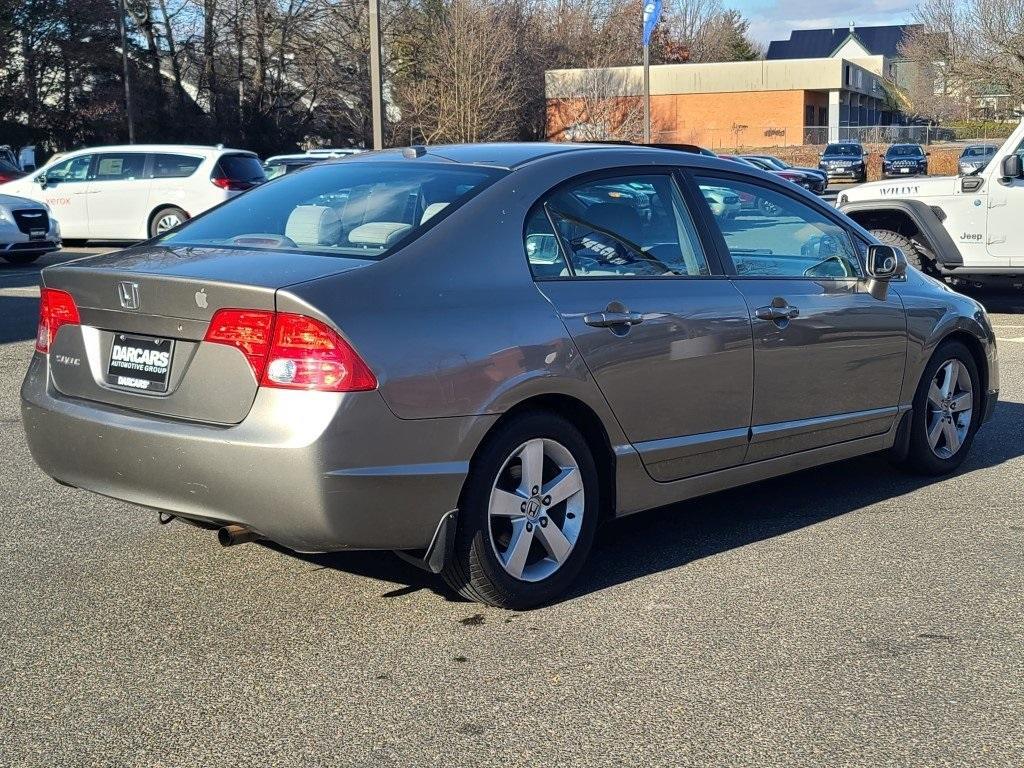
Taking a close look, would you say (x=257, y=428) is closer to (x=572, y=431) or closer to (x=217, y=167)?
(x=572, y=431)

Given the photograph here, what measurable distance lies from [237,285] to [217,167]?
18123mm

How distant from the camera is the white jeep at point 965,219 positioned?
12.6 metres

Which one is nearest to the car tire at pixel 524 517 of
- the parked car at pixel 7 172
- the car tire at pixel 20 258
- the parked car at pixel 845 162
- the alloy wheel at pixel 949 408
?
the alloy wheel at pixel 949 408

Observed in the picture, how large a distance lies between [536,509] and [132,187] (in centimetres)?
1851

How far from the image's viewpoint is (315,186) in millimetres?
5012

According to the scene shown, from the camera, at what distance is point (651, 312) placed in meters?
4.75

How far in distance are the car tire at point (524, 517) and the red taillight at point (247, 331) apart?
2.63ft

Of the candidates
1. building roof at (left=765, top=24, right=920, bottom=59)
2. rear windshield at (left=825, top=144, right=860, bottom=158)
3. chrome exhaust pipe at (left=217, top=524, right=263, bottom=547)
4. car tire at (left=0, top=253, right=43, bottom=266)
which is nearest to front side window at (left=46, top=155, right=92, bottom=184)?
car tire at (left=0, top=253, right=43, bottom=266)

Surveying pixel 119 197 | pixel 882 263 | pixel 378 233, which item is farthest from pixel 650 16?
pixel 378 233

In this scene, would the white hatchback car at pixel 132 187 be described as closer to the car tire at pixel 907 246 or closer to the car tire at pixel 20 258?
the car tire at pixel 20 258

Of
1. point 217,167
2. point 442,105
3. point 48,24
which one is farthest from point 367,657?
point 48,24

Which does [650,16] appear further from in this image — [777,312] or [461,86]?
[777,312]

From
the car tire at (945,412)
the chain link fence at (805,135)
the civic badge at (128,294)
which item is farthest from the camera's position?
the chain link fence at (805,135)

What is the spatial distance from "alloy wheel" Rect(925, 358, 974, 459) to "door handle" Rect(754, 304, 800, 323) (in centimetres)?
132
